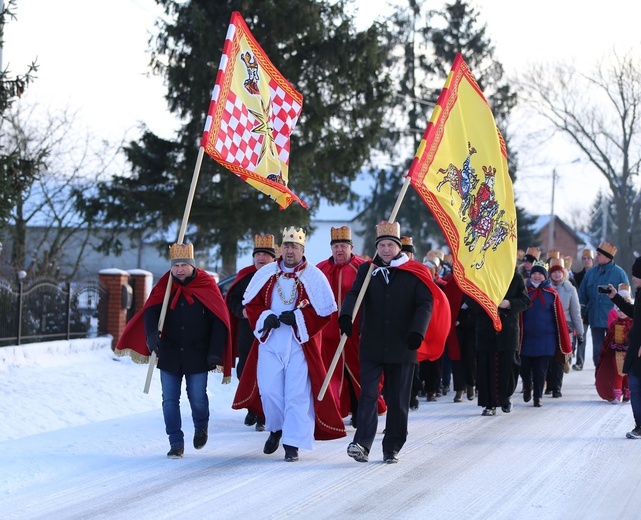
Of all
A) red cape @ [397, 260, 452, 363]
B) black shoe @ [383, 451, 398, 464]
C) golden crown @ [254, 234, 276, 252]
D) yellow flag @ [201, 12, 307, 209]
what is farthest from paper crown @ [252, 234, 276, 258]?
black shoe @ [383, 451, 398, 464]

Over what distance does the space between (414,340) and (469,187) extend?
6.97ft

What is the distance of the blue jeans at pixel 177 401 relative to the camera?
9219mm

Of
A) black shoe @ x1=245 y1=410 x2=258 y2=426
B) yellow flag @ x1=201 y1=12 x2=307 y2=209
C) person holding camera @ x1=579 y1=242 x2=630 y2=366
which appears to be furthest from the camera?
person holding camera @ x1=579 y1=242 x2=630 y2=366

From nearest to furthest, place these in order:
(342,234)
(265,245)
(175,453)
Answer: (175,453)
(342,234)
(265,245)

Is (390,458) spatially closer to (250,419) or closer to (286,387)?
(286,387)

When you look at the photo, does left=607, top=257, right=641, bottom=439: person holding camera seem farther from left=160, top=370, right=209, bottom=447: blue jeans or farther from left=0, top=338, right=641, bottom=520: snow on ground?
left=160, top=370, right=209, bottom=447: blue jeans

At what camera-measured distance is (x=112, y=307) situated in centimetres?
1800

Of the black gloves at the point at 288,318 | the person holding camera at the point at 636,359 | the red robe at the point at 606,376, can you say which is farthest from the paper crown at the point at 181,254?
the red robe at the point at 606,376

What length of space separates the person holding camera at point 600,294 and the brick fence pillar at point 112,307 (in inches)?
317

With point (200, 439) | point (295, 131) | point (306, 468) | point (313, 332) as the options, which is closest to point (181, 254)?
point (313, 332)

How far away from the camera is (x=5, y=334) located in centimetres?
1542

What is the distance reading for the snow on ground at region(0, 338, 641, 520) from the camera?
23.4ft

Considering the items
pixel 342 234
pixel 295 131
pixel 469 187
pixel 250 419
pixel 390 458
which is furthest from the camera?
pixel 295 131

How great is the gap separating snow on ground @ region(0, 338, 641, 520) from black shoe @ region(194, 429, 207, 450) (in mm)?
101
